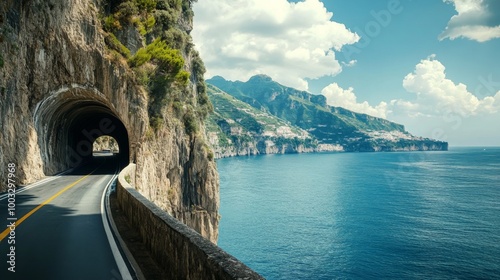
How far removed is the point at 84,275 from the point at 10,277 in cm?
157

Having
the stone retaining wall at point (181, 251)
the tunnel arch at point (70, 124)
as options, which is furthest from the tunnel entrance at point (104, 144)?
the stone retaining wall at point (181, 251)

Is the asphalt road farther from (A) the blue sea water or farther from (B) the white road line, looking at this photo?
(A) the blue sea water

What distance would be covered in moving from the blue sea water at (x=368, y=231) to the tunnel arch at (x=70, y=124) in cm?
2629

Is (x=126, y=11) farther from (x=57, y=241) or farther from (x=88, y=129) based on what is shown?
(x=57, y=241)

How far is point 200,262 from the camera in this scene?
495 centimetres

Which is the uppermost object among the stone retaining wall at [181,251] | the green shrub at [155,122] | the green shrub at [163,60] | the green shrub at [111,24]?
the green shrub at [111,24]

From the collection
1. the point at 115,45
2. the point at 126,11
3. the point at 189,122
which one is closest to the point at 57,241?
the point at 115,45

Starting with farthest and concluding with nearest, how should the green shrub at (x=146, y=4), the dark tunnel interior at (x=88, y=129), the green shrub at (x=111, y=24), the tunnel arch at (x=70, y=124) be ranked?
the dark tunnel interior at (x=88, y=129) → the green shrub at (x=146, y=4) → the green shrub at (x=111, y=24) → the tunnel arch at (x=70, y=124)

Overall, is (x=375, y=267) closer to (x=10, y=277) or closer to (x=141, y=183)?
(x=141, y=183)

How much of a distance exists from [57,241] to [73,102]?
26965mm

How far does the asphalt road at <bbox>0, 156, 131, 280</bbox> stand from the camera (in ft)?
23.7

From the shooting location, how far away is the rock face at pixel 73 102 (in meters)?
22.6

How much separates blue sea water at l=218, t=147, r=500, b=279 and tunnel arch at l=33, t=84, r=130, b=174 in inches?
1035

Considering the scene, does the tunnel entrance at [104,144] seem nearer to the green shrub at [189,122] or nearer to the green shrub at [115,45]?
the green shrub at [189,122]
